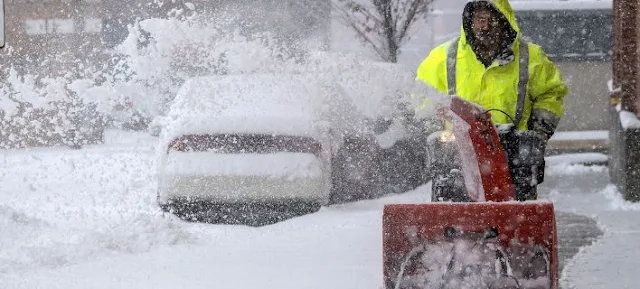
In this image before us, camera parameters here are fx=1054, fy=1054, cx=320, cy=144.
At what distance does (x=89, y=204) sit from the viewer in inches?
407

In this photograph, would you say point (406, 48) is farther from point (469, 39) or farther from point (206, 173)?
point (469, 39)

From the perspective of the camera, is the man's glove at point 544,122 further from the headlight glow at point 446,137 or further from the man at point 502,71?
the headlight glow at point 446,137

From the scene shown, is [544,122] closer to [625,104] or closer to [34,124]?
[625,104]

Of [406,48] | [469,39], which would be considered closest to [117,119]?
[406,48]

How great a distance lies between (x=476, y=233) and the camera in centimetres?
409

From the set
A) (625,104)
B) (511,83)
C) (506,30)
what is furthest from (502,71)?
(625,104)

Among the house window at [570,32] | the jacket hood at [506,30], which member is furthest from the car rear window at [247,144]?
the house window at [570,32]

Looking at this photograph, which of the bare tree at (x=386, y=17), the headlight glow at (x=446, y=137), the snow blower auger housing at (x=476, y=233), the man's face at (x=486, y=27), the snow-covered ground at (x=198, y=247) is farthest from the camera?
the bare tree at (x=386, y=17)

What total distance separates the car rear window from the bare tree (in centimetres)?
1016

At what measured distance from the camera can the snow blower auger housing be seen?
13.2 ft

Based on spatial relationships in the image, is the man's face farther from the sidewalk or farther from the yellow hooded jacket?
the sidewalk

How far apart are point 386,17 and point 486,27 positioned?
533 inches

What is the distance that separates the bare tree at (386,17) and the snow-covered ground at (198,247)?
7558 millimetres

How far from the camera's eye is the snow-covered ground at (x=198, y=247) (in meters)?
6.43
